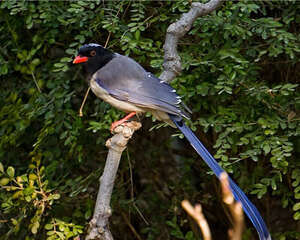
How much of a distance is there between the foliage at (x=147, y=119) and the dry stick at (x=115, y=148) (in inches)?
10.0

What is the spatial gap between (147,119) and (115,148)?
58.7 inches

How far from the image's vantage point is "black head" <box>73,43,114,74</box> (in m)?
2.90

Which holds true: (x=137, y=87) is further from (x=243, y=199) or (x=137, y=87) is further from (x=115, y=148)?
(x=243, y=199)

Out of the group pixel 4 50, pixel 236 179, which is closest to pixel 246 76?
pixel 236 179

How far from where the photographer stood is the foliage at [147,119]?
10.4ft

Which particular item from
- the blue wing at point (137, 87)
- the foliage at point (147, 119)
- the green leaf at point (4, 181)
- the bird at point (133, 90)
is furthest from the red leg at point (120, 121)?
the green leaf at point (4, 181)

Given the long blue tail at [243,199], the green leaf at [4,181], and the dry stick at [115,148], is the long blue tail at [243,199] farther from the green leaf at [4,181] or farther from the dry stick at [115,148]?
the green leaf at [4,181]

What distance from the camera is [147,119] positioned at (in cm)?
400

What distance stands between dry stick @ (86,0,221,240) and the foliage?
25 centimetres

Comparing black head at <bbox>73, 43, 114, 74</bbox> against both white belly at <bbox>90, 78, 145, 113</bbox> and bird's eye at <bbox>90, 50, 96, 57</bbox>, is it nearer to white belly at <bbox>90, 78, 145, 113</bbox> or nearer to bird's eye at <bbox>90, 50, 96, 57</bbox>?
bird's eye at <bbox>90, 50, 96, 57</bbox>

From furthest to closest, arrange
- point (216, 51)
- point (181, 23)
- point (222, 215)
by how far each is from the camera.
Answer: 1. point (222, 215)
2. point (216, 51)
3. point (181, 23)

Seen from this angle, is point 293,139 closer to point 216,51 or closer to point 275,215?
point 216,51

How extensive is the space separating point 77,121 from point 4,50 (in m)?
0.79

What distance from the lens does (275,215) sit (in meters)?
4.21
